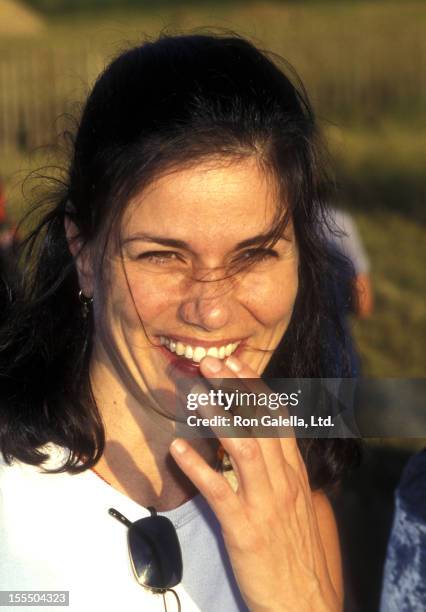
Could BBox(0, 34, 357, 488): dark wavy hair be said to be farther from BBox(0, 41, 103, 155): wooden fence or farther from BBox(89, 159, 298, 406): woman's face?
BBox(0, 41, 103, 155): wooden fence

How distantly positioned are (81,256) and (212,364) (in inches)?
12.1

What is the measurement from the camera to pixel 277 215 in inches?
56.6

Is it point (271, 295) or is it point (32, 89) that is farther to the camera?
point (32, 89)

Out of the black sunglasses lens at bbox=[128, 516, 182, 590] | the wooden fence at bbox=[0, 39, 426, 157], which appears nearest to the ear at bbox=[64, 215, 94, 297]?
the black sunglasses lens at bbox=[128, 516, 182, 590]

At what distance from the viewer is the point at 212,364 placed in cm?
135

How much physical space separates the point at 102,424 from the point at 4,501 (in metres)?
0.20

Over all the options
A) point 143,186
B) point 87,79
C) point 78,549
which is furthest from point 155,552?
point 87,79

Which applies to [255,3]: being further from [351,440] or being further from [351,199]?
[351,440]

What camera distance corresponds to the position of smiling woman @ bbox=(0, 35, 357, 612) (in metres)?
1.35

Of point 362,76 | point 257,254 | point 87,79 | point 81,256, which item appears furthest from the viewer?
point 362,76

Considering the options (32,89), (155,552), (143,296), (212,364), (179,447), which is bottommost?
(155,552)

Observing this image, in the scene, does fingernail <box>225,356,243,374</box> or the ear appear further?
the ear

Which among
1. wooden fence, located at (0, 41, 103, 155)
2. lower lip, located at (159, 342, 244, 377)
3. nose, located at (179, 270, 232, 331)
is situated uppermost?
wooden fence, located at (0, 41, 103, 155)

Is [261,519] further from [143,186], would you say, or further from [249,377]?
[143,186]
